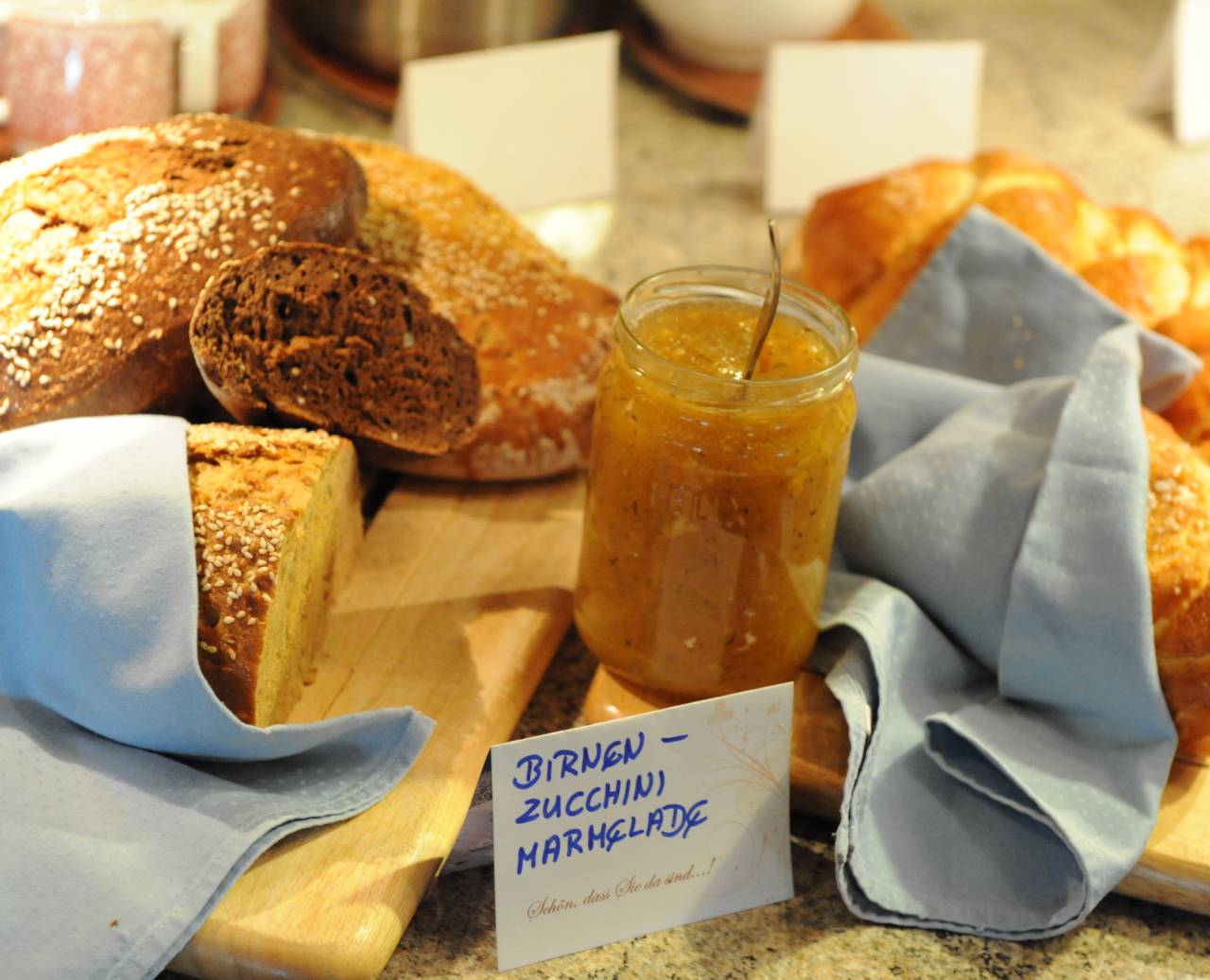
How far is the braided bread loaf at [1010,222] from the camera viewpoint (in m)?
1.46

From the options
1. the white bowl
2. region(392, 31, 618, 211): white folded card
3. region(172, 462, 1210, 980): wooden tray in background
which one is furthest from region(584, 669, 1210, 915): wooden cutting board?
the white bowl

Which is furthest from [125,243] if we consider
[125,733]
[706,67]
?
[706,67]

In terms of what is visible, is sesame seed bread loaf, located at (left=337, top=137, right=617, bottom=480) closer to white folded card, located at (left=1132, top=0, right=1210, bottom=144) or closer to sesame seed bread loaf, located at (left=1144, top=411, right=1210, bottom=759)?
sesame seed bread loaf, located at (left=1144, top=411, right=1210, bottom=759)

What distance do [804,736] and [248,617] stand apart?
19.0 inches

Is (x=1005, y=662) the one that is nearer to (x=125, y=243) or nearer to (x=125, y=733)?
(x=125, y=733)

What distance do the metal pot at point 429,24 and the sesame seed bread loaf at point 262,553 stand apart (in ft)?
3.22

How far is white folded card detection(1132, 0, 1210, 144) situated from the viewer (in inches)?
85.3

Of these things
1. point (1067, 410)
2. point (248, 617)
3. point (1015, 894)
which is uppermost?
point (1067, 410)

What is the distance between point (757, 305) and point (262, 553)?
46cm

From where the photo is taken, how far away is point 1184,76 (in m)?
2.24

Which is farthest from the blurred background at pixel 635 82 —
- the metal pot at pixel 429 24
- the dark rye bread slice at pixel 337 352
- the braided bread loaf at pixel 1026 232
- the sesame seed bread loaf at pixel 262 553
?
the sesame seed bread loaf at pixel 262 553

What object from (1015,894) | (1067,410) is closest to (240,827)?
(1015,894)

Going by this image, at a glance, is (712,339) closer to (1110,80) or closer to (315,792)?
(315,792)

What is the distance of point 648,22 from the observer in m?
2.38
